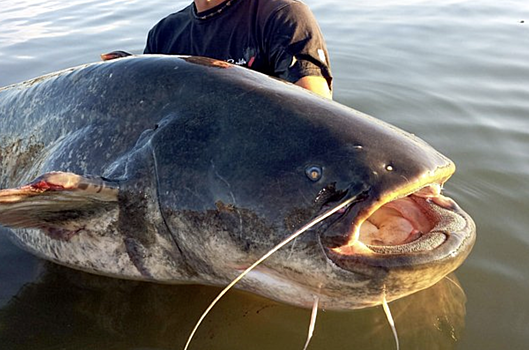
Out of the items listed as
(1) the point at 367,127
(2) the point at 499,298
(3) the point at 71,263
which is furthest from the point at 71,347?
(2) the point at 499,298

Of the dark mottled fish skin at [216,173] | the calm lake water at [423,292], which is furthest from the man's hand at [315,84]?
the calm lake water at [423,292]

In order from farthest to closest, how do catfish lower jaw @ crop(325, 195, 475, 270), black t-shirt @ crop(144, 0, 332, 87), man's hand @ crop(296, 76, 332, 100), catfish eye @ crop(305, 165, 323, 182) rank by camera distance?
black t-shirt @ crop(144, 0, 332, 87)
man's hand @ crop(296, 76, 332, 100)
catfish eye @ crop(305, 165, 323, 182)
catfish lower jaw @ crop(325, 195, 475, 270)

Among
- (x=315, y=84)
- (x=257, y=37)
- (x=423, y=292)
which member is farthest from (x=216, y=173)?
(x=257, y=37)

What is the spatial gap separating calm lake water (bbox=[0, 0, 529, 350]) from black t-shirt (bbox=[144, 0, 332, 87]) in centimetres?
123

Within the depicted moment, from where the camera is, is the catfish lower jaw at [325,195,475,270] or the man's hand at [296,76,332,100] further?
Result: the man's hand at [296,76,332,100]

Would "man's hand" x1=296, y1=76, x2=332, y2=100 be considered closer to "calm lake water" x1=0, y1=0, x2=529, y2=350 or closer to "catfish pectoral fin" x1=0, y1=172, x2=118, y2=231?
"calm lake water" x1=0, y1=0, x2=529, y2=350

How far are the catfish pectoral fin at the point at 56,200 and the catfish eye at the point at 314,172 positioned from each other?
84cm

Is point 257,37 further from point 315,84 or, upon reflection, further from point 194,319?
point 194,319

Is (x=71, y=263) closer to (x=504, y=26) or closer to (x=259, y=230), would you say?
(x=259, y=230)

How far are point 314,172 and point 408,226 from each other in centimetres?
42

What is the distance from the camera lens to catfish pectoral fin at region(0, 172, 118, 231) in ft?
6.38

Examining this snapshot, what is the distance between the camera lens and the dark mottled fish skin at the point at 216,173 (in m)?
1.87

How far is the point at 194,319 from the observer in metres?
2.43

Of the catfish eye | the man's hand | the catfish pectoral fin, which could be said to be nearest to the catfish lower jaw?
the catfish eye
